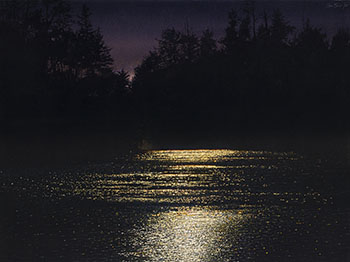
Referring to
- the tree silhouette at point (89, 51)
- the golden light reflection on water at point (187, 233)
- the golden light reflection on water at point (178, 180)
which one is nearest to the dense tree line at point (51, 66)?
the tree silhouette at point (89, 51)

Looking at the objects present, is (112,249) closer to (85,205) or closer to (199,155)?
(85,205)

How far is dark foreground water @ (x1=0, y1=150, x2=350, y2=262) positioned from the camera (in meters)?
9.27

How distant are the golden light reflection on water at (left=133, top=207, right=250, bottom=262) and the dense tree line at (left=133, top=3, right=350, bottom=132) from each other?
1938 inches

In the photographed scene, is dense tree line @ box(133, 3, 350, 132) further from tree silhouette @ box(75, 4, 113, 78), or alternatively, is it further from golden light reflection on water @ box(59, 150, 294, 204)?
golden light reflection on water @ box(59, 150, 294, 204)

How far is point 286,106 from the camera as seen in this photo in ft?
241

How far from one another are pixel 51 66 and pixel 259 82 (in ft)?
91.6

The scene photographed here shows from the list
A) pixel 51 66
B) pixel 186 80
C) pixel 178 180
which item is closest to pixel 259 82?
pixel 186 80

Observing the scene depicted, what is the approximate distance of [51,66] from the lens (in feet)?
255

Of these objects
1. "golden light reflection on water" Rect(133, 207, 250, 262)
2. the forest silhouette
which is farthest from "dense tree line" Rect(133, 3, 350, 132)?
"golden light reflection on water" Rect(133, 207, 250, 262)

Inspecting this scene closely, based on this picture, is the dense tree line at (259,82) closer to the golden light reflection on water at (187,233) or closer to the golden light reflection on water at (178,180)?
the golden light reflection on water at (178,180)

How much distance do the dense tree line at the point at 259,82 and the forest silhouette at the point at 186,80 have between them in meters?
0.14

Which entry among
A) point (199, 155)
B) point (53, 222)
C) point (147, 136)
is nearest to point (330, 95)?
point (147, 136)

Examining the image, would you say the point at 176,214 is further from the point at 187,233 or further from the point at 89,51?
the point at 89,51

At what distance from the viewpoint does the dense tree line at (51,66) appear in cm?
6084
